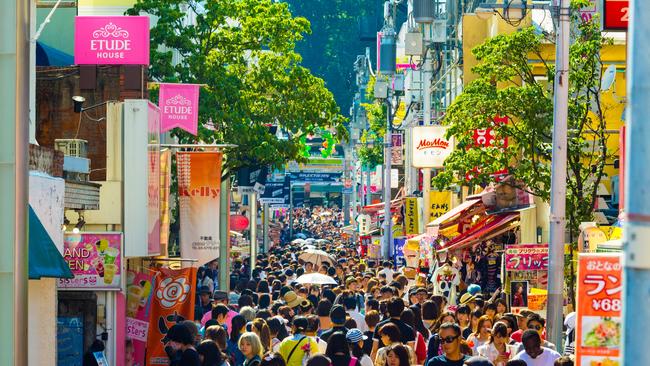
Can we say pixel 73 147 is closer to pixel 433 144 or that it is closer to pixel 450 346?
pixel 450 346

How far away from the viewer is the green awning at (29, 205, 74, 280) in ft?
46.3

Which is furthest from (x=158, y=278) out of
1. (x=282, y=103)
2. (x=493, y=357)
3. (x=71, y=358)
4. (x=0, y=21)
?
(x=282, y=103)

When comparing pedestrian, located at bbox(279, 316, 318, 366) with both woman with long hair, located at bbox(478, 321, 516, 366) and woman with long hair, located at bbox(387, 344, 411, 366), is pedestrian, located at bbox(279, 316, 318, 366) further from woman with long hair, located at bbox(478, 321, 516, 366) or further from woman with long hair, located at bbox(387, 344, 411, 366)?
woman with long hair, located at bbox(387, 344, 411, 366)

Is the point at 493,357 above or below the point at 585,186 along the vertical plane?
below

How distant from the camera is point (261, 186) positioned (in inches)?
1977

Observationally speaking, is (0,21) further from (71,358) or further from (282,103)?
(282,103)

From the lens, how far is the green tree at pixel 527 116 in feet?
79.0

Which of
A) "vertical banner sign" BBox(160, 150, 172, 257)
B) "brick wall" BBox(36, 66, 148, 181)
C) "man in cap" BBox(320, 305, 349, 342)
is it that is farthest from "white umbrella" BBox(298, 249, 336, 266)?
"man in cap" BBox(320, 305, 349, 342)

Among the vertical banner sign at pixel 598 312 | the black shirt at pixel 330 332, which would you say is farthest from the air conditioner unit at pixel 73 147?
the vertical banner sign at pixel 598 312

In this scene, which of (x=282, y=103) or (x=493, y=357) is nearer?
(x=493, y=357)

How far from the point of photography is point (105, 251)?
2044 cm

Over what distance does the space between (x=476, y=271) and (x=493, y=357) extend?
19326 millimetres

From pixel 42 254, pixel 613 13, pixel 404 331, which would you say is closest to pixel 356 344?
pixel 404 331

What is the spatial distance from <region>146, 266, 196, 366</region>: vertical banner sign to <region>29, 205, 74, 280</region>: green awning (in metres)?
6.70
